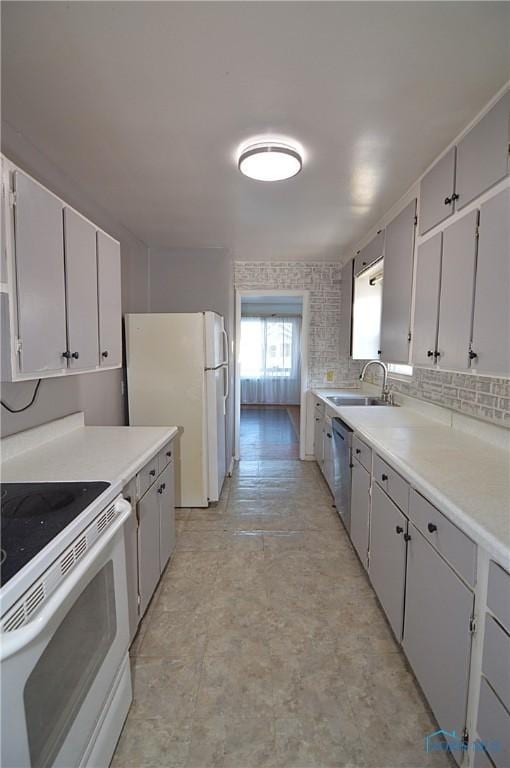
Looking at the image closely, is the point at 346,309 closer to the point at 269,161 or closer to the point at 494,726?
the point at 269,161

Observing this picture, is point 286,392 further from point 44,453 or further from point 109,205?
point 44,453

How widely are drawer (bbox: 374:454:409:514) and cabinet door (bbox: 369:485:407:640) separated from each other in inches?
1.7

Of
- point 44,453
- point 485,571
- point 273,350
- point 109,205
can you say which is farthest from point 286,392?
point 485,571

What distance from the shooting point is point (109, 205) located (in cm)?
279

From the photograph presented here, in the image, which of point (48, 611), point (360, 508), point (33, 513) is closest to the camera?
point (48, 611)

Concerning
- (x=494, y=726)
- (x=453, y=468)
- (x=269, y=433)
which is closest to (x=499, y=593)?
(x=494, y=726)

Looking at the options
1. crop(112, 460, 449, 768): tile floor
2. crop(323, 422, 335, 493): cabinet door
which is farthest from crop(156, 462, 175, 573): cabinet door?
crop(323, 422, 335, 493): cabinet door

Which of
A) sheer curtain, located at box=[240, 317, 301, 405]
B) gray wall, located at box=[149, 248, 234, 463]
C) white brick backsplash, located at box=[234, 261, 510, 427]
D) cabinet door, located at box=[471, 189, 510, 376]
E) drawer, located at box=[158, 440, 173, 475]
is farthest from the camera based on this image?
sheer curtain, located at box=[240, 317, 301, 405]

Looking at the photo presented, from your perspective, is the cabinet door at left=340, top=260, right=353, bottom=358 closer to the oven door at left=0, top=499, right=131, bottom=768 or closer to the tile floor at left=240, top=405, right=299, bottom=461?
the tile floor at left=240, top=405, right=299, bottom=461

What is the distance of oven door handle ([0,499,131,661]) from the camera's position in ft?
2.43

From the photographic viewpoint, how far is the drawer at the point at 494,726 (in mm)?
956

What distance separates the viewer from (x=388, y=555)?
1836mm

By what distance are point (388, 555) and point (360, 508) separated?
1.80 ft

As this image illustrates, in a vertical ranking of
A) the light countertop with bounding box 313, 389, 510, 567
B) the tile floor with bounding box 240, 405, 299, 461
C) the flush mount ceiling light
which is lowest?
the tile floor with bounding box 240, 405, 299, 461
